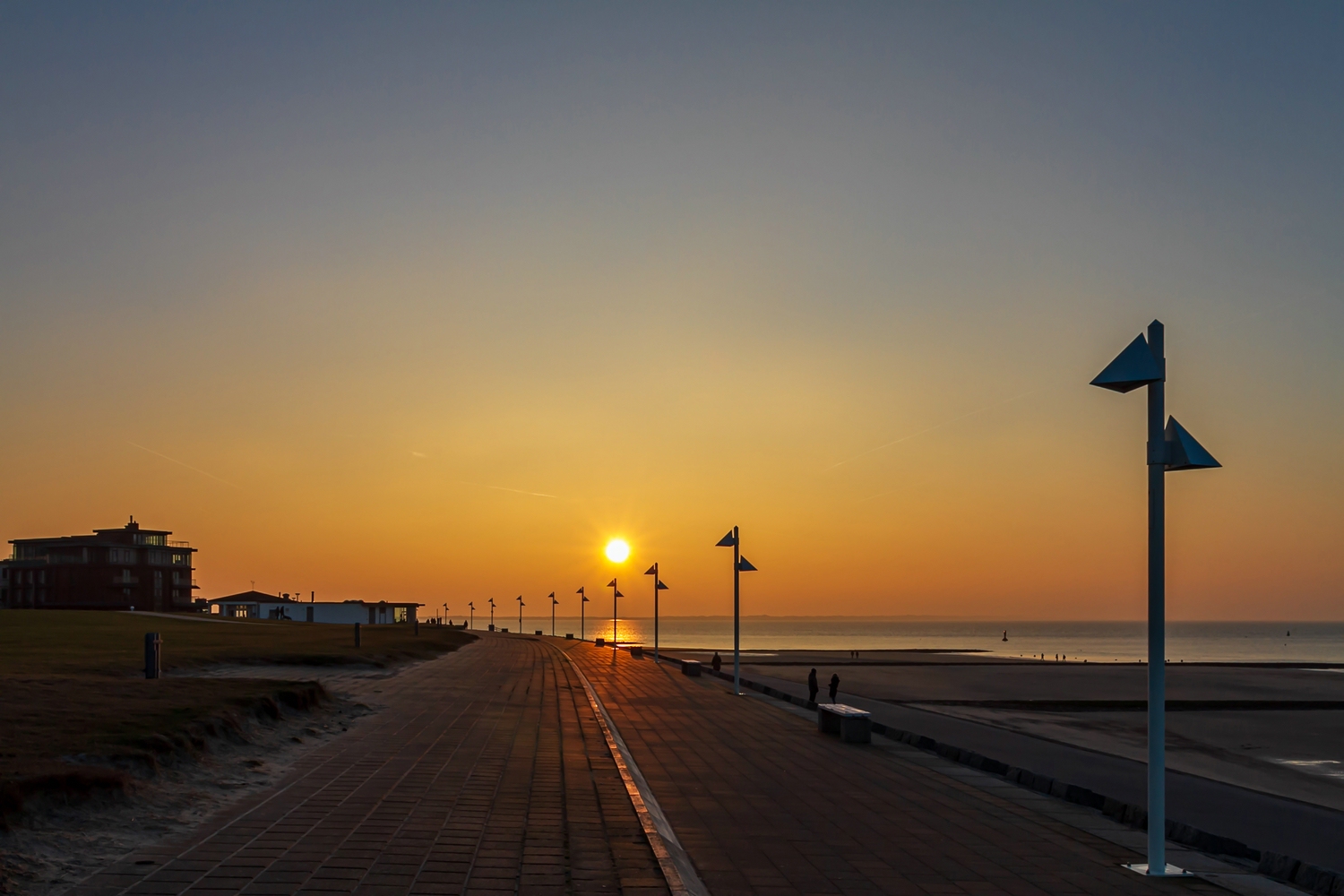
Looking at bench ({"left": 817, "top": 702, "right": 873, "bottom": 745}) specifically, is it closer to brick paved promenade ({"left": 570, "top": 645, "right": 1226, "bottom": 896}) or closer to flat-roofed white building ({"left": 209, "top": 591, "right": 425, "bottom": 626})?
brick paved promenade ({"left": 570, "top": 645, "right": 1226, "bottom": 896})

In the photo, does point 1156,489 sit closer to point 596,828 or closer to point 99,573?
point 596,828

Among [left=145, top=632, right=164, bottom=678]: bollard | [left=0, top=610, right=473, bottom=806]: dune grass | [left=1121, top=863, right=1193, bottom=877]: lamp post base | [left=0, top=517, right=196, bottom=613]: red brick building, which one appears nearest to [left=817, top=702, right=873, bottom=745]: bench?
[left=1121, top=863, right=1193, bottom=877]: lamp post base

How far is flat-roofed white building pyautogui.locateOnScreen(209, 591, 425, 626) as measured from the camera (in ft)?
382

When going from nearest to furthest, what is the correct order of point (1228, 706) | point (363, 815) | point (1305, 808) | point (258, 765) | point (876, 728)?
point (363, 815) < point (258, 765) < point (1305, 808) < point (876, 728) < point (1228, 706)

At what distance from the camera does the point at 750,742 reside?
2023cm

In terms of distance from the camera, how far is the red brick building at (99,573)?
100062 millimetres

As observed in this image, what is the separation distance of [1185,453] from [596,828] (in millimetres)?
6924

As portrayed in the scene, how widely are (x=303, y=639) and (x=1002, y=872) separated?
1779 inches

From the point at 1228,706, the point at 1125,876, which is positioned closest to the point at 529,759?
the point at 1125,876

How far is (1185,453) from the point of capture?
983 cm

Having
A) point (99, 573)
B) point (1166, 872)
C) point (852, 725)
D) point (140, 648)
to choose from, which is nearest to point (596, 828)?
point (1166, 872)

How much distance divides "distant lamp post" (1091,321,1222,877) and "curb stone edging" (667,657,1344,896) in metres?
1.13

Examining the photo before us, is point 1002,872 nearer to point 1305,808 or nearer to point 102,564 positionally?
point 1305,808

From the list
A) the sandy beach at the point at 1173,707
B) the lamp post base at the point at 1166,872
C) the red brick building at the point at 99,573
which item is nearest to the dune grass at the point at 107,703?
the lamp post base at the point at 1166,872
